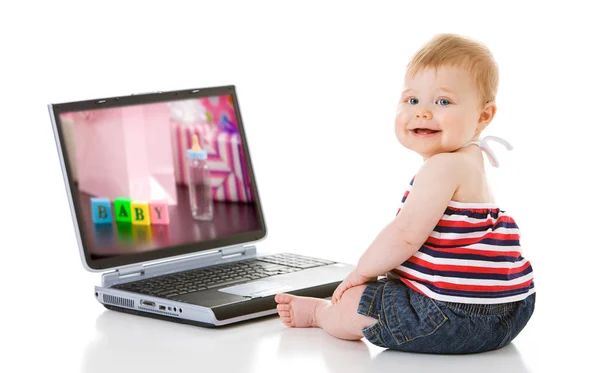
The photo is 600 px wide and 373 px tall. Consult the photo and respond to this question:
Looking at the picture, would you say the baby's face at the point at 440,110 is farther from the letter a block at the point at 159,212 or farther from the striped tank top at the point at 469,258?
the letter a block at the point at 159,212

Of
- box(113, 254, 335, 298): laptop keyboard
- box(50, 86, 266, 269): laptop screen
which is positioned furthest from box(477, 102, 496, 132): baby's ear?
box(50, 86, 266, 269): laptop screen

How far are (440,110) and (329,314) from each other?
395mm

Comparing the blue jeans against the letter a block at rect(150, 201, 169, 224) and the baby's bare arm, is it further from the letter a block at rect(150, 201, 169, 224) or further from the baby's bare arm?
the letter a block at rect(150, 201, 169, 224)

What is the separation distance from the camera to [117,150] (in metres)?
2.11

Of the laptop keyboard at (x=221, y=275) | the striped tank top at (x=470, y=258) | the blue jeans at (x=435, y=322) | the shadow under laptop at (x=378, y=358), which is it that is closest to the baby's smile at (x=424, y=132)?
the striped tank top at (x=470, y=258)

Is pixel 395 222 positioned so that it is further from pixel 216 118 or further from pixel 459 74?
pixel 216 118

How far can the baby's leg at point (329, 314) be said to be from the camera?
168cm

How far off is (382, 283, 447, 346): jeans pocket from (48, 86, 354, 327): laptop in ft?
0.97

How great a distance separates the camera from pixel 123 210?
210cm

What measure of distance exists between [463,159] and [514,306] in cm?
25

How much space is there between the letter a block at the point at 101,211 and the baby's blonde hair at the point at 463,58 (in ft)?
2.37

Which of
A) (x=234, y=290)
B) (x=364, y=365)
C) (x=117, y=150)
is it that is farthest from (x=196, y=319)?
→ (x=117, y=150)

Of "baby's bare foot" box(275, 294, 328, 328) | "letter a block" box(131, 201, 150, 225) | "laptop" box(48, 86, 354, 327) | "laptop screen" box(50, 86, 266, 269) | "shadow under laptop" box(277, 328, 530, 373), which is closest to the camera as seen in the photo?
"shadow under laptop" box(277, 328, 530, 373)

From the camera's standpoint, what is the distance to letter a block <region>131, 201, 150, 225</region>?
2125 millimetres
